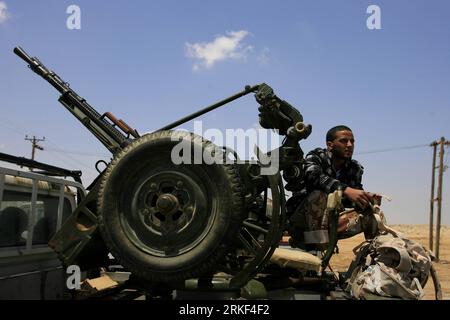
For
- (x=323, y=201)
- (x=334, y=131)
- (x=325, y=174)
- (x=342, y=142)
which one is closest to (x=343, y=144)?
(x=342, y=142)

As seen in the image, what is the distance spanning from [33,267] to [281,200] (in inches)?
78.1

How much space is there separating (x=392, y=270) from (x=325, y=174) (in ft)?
3.03

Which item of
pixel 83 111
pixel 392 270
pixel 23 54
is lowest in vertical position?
pixel 392 270

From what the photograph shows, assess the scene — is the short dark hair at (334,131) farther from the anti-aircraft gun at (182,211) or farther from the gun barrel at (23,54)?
the gun barrel at (23,54)

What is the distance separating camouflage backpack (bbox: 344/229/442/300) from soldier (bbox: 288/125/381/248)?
0.28 metres

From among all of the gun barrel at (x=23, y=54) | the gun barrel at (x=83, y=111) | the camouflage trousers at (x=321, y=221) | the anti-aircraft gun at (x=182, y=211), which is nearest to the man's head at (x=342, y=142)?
the camouflage trousers at (x=321, y=221)

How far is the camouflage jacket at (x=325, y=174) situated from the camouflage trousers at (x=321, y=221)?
0.23 feet

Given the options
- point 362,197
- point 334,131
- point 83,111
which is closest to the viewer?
point 362,197

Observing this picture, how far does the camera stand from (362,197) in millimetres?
3121

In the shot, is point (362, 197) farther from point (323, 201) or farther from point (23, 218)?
point (23, 218)

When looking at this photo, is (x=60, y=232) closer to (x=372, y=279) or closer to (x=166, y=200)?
(x=166, y=200)

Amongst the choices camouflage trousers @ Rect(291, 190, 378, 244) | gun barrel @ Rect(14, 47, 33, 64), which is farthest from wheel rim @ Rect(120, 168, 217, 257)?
gun barrel @ Rect(14, 47, 33, 64)

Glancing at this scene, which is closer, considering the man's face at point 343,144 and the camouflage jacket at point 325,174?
the camouflage jacket at point 325,174

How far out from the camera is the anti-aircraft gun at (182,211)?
2.69 meters
